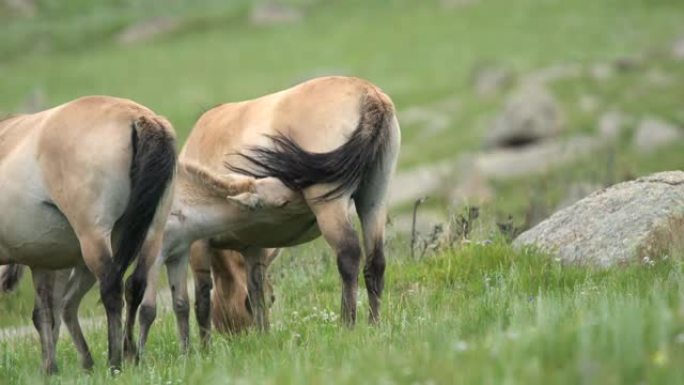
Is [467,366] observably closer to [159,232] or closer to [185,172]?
[159,232]

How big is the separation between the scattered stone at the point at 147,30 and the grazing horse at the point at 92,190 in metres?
52.8

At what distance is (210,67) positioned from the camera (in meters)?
52.7

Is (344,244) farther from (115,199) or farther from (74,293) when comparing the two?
(74,293)

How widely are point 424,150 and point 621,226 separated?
2539 centimetres

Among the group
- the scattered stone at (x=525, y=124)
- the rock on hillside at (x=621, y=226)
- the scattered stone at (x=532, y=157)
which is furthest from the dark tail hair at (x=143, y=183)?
the scattered stone at (x=525, y=124)

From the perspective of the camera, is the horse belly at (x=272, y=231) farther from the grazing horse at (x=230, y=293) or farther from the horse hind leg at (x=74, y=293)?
the horse hind leg at (x=74, y=293)

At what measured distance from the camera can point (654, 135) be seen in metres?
32.2

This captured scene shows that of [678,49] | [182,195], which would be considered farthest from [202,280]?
[678,49]

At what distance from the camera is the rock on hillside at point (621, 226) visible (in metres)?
10.2

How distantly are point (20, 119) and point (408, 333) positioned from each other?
4.01 metres

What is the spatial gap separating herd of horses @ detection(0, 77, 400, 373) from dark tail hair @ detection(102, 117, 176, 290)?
10 millimetres

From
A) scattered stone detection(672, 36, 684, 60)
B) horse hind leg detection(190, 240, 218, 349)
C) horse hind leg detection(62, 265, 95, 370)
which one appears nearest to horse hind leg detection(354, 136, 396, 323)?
horse hind leg detection(190, 240, 218, 349)

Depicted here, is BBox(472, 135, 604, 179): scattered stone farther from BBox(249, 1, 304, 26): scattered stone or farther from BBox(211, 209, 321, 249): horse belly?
BBox(249, 1, 304, 26): scattered stone

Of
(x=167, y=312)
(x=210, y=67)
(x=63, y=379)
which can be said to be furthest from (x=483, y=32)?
(x=63, y=379)
